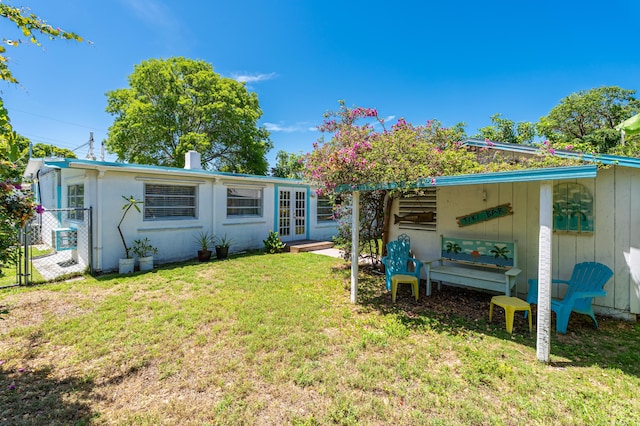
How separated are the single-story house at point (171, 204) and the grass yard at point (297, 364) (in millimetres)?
2602

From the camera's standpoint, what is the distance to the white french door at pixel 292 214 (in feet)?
36.8

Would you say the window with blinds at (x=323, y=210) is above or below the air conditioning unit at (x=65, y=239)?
above

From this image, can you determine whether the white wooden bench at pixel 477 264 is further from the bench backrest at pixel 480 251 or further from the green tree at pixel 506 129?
the green tree at pixel 506 129

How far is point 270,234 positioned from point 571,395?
336 inches

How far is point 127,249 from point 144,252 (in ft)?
1.31

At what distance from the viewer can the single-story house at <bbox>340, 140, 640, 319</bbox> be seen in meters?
3.82

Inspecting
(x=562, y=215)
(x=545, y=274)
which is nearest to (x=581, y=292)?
(x=545, y=274)

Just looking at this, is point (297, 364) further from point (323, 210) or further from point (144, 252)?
point (323, 210)

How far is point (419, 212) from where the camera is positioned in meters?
6.48

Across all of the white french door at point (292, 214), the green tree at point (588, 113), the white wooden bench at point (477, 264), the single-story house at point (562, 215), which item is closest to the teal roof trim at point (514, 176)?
the single-story house at point (562, 215)

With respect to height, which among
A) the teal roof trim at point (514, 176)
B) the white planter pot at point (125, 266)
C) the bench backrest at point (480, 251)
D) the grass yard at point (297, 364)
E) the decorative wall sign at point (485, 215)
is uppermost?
the teal roof trim at point (514, 176)

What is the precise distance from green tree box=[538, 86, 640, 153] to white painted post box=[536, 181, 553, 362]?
20425 millimetres

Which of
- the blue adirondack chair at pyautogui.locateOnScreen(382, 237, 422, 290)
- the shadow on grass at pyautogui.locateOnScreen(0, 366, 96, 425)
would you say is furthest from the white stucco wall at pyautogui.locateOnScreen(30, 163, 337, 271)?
the blue adirondack chair at pyautogui.locateOnScreen(382, 237, 422, 290)

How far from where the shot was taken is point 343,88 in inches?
517
